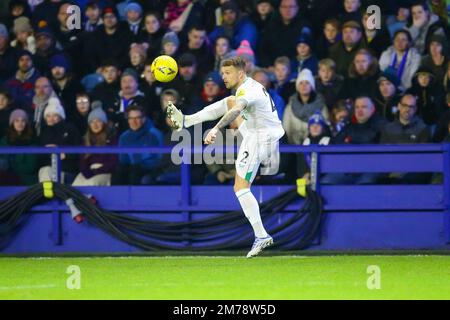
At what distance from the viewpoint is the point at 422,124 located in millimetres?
13859

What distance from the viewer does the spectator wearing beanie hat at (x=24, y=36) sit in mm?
16391

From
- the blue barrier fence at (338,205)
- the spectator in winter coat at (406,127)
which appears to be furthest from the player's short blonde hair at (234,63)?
the spectator in winter coat at (406,127)

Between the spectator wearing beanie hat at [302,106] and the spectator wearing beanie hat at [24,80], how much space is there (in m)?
3.82

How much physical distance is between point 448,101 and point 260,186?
8.33ft

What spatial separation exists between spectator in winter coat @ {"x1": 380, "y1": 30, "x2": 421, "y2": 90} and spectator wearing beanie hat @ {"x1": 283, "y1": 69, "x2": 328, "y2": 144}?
101cm

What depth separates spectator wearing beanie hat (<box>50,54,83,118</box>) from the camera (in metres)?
15.5

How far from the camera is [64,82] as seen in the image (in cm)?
1573

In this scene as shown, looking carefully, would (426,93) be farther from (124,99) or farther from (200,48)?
(124,99)

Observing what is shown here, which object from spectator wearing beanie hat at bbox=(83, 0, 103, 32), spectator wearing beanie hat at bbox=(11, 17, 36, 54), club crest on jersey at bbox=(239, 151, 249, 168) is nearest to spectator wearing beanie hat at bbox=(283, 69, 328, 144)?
club crest on jersey at bbox=(239, 151, 249, 168)

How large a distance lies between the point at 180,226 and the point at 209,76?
6.74 feet

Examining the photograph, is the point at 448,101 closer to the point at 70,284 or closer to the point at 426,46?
the point at 426,46

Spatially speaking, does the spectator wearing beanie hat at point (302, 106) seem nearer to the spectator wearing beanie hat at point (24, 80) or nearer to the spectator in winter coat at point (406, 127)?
the spectator in winter coat at point (406, 127)
